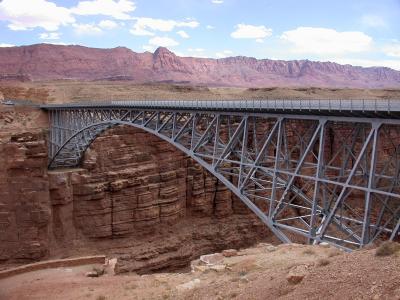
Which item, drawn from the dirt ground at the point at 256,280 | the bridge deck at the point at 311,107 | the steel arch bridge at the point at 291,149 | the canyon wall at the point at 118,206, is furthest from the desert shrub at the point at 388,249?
the canyon wall at the point at 118,206

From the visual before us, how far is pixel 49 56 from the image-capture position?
107 m

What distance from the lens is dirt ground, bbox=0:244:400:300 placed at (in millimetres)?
9383

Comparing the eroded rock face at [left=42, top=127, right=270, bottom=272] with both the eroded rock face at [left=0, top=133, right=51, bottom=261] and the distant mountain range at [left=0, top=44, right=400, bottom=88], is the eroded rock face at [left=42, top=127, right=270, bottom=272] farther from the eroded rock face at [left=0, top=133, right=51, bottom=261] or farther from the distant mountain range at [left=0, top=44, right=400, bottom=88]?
the distant mountain range at [left=0, top=44, right=400, bottom=88]

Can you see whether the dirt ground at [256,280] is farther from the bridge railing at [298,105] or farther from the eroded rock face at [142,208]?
the eroded rock face at [142,208]

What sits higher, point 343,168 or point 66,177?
point 343,168

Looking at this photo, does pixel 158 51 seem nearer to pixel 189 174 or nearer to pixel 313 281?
A: pixel 189 174

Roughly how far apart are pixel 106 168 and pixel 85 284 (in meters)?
17.8

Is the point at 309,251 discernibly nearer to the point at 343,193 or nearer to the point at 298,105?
the point at 343,193

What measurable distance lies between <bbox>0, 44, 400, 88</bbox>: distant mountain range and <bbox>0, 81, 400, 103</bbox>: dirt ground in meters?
19.9

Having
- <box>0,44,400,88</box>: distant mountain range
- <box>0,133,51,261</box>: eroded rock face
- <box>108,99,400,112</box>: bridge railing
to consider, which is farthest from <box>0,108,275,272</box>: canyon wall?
<box>0,44,400,88</box>: distant mountain range

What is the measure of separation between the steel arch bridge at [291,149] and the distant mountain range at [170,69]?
50.9 m

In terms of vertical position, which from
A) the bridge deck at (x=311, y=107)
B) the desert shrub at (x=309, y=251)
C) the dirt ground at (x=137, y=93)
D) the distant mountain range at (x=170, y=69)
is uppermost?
the distant mountain range at (x=170, y=69)

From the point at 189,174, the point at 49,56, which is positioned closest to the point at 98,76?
the point at 49,56

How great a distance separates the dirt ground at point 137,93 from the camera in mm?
55281
